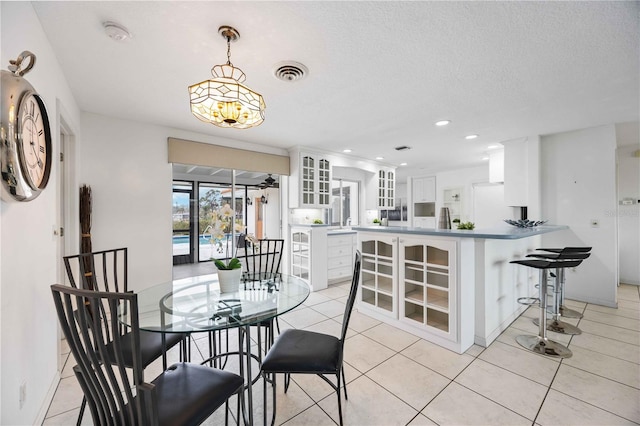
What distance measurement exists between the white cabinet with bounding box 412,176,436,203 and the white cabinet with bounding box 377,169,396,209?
1666 millimetres

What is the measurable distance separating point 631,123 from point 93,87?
6.22 metres

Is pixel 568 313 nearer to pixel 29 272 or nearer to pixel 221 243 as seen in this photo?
pixel 221 243

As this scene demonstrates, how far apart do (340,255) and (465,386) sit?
3.06 metres

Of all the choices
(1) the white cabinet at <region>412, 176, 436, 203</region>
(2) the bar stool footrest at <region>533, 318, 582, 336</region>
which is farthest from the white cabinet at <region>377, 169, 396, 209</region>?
(2) the bar stool footrest at <region>533, 318, 582, 336</region>

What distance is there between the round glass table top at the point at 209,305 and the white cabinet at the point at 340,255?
252cm

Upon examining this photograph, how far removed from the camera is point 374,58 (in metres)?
2.05

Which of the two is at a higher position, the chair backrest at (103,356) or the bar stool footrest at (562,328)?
the chair backrest at (103,356)

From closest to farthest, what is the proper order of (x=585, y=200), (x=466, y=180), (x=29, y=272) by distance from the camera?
1. (x=29, y=272)
2. (x=585, y=200)
3. (x=466, y=180)

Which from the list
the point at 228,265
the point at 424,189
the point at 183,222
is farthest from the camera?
the point at 424,189

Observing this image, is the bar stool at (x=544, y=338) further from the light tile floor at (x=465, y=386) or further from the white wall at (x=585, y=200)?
the white wall at (x=585, y=200)

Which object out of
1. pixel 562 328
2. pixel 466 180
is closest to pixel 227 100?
pixel 562 328

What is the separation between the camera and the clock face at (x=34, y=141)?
1.29m

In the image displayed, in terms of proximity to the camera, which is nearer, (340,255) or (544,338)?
(544,338)

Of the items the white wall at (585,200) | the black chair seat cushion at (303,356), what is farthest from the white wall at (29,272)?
the white wall at (585,200)
